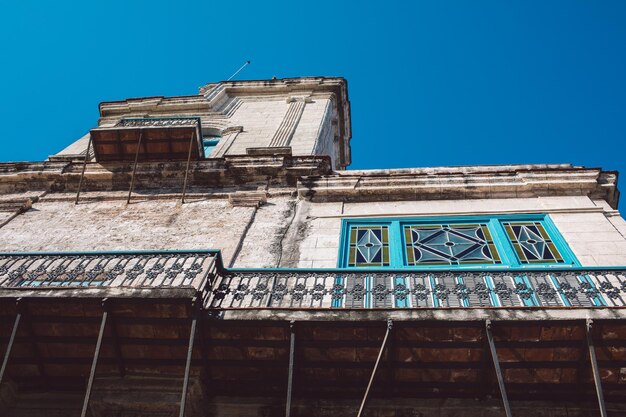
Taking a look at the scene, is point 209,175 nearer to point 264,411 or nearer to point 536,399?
point 264,411

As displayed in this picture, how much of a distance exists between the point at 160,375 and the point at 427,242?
12.9 ft

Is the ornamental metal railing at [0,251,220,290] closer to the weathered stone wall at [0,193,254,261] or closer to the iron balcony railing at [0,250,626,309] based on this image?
the iron balcony railing at [0,250,626,309]

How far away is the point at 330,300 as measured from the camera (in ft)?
22.1

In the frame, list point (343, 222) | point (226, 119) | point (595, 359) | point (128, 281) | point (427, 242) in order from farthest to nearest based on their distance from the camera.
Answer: point (226, 119), point (343, 222), point (427, 242), point (128, 281), point (595, 359)

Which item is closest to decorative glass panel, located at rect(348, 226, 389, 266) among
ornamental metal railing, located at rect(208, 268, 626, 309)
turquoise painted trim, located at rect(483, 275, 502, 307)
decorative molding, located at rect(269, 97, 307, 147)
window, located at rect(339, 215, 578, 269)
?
window, located at rect(339, 215, 578, 269)

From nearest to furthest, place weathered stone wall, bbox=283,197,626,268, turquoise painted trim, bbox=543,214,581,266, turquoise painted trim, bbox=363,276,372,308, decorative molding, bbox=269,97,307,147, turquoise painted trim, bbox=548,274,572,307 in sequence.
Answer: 1. turquoise painted trim, bbox=548,274,572,307
2. turquoise painted trim, bbox=363,276,372,308
3. turquoise painted trim, bbox=543,214,581,266
4. weathered stone wall, bbox=283,197,626,268
5. decorative molding, bbox=269,97,307,147

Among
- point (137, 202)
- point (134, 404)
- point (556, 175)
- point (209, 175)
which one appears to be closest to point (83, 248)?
point (137, 202)

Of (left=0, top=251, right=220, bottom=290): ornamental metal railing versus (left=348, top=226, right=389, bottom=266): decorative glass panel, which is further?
(left=348, top=226, right=389, bottom=266): decorative glass panel

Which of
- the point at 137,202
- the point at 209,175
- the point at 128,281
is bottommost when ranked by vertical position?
the point at 128,281

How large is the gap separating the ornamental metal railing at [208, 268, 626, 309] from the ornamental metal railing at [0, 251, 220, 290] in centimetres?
35

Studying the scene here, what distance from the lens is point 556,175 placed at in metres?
9.27

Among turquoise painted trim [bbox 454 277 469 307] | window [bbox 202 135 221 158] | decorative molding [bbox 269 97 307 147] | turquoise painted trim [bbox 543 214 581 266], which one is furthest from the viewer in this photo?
window [bbox 202 135 221 158]

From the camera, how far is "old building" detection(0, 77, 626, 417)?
5.66m

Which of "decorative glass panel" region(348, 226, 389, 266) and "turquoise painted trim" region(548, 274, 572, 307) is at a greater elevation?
"decorative glass panel" region(348, 226, 389, 266)
